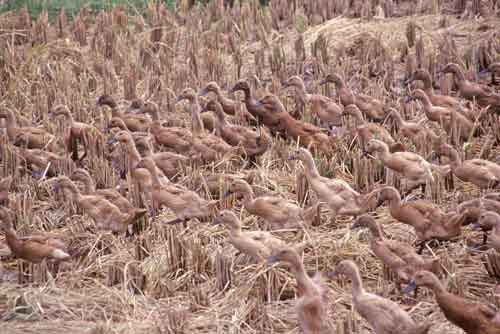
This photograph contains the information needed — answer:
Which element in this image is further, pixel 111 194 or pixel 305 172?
pixel 305 172

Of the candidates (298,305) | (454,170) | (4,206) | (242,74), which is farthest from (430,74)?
(298,305)

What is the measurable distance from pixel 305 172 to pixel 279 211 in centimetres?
75

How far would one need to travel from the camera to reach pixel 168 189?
22.7 ft

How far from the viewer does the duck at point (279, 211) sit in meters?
6.54

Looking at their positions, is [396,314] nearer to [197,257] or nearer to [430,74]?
[197,257]

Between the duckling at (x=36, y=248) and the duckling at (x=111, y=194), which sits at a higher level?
the duckling at (x=111, y=194)

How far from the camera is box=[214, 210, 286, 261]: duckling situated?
5.97 metres

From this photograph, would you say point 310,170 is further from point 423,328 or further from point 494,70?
point 494,70

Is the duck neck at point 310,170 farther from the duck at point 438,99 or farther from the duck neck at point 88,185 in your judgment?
the duck at point 438,99

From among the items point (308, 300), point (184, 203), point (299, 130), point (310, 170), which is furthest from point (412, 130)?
→ point (308, 300)

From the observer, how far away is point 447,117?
8352 millimetres

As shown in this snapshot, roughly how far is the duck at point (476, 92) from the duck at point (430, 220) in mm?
2747

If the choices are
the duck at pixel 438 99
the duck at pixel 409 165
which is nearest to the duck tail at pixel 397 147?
the duck at pixel 409 165

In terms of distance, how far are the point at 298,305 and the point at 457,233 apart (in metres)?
1.49
